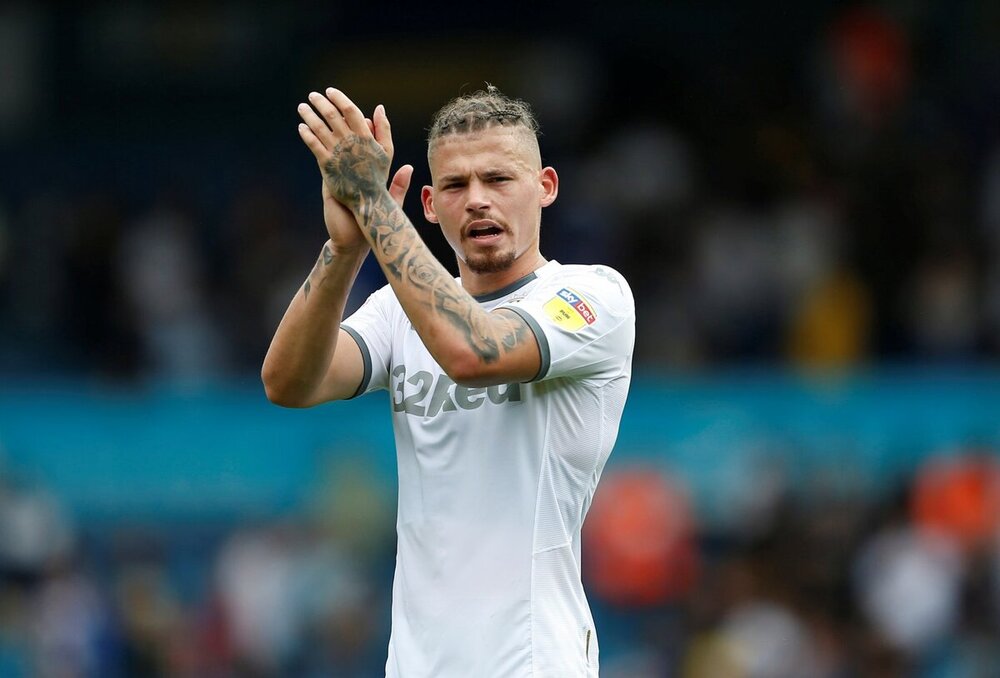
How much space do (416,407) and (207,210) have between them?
11.2m

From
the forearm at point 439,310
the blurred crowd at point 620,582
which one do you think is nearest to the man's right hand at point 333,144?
the forearm at point 439,310

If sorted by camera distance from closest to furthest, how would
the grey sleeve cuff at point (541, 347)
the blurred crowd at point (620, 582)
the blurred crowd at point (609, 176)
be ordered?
the grey sleeve cuff at point (541, 347) < the blurred crowd at point (620, 582) < the blurred crowd at point (609, 176)

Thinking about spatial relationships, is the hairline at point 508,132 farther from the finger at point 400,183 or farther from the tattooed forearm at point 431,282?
the tattooed forearm at point 431,282

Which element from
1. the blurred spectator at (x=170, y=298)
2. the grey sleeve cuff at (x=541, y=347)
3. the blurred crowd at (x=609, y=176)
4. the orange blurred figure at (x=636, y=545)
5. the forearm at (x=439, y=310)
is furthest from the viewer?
the blurred spectator at (x=170, y=298)

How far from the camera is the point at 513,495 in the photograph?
15.0ft

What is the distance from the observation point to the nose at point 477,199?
468cm

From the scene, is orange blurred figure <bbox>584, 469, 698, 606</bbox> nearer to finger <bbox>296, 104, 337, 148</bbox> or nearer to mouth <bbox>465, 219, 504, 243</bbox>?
mouth <bbox>465, 219, 504, 243</bbox>

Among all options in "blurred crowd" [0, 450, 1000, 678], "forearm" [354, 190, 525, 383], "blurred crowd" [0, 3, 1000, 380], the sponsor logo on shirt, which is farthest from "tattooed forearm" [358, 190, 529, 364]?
"blurred crowd" [0, 3, 1000, 380]

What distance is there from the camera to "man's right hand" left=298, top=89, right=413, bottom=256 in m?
4.46

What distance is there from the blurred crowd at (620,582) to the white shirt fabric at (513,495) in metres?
6.45

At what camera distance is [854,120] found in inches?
558

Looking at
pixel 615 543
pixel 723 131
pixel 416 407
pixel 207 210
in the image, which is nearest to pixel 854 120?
pixel 723 131

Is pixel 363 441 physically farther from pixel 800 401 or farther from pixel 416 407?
pixel 416 407

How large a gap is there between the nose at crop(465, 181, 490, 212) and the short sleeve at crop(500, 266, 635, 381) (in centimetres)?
26
